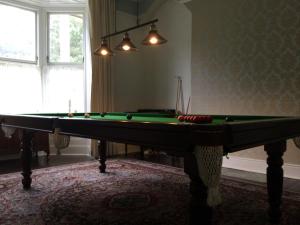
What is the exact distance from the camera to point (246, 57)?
3.98m

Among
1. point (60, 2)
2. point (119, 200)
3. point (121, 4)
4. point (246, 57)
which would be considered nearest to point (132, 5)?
point (121, 4)

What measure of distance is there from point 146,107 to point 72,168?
95.0 inches

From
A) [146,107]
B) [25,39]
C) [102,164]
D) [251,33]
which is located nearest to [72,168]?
[102,164]

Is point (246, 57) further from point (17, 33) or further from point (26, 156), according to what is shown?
point (17, 33)

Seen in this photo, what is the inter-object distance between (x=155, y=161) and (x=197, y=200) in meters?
3.20

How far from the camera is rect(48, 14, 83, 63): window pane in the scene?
5.34 meters

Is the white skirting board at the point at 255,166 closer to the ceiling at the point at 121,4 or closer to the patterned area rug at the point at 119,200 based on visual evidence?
the patterned area rug at the point at 119,200

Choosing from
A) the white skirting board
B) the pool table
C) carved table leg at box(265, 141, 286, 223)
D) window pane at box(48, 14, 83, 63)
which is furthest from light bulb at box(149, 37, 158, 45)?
window pane at box(48, 14, 83, 63)

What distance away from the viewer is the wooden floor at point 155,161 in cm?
A: 328

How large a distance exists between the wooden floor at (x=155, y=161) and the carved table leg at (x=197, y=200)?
2.00m

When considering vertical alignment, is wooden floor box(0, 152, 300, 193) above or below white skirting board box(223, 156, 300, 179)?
below

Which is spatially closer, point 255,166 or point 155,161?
point 255,166

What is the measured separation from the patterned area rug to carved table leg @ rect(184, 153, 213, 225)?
0.81 m

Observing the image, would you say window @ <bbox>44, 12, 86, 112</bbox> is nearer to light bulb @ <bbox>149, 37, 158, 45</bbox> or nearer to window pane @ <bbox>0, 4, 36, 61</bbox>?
window pane @ <bbox>0, 4, 36, 61</bbox>
